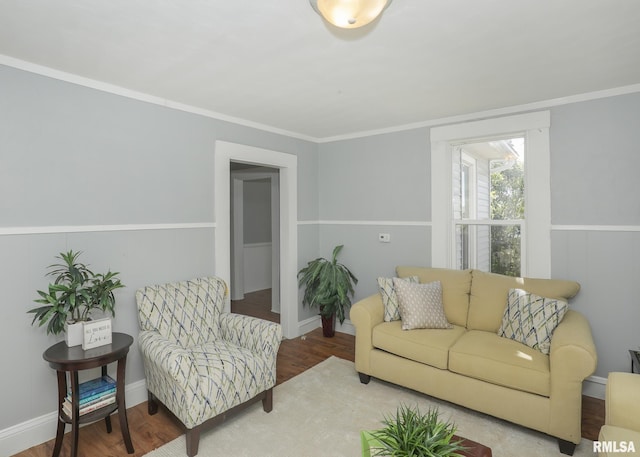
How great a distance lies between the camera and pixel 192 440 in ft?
6.93

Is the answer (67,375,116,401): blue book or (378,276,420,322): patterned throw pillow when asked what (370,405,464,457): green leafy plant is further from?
(67,375,116,401): blue book

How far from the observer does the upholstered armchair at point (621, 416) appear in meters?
1.53

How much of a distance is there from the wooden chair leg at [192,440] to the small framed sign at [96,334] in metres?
0.78

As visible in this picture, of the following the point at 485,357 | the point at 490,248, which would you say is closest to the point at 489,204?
the point at 490,248

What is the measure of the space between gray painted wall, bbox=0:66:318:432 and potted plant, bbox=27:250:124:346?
0.29 ft

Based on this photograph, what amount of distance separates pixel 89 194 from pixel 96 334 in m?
1.01

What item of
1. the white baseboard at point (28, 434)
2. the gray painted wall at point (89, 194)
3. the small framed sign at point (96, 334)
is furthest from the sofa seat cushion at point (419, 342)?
the white baseboard at point (28, 434)

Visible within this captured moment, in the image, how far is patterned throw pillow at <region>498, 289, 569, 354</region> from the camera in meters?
2.49

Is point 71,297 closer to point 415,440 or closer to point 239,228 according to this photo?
point 415,440

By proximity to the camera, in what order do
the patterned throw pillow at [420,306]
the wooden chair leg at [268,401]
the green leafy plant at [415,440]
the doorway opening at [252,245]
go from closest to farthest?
1. the green leafy plant at [415,440]
2. the wooden chair leg at [268,401]
3. the patterned throw pillow at [420,306]
4. the doorway opening at [252,245]

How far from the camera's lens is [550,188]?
302 centimetres

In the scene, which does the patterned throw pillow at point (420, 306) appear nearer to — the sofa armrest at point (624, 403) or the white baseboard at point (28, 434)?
the sofa armrest at point (624, 403)

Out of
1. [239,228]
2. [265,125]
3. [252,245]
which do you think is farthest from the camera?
[252,245]

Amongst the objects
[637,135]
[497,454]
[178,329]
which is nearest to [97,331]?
[178,329]
